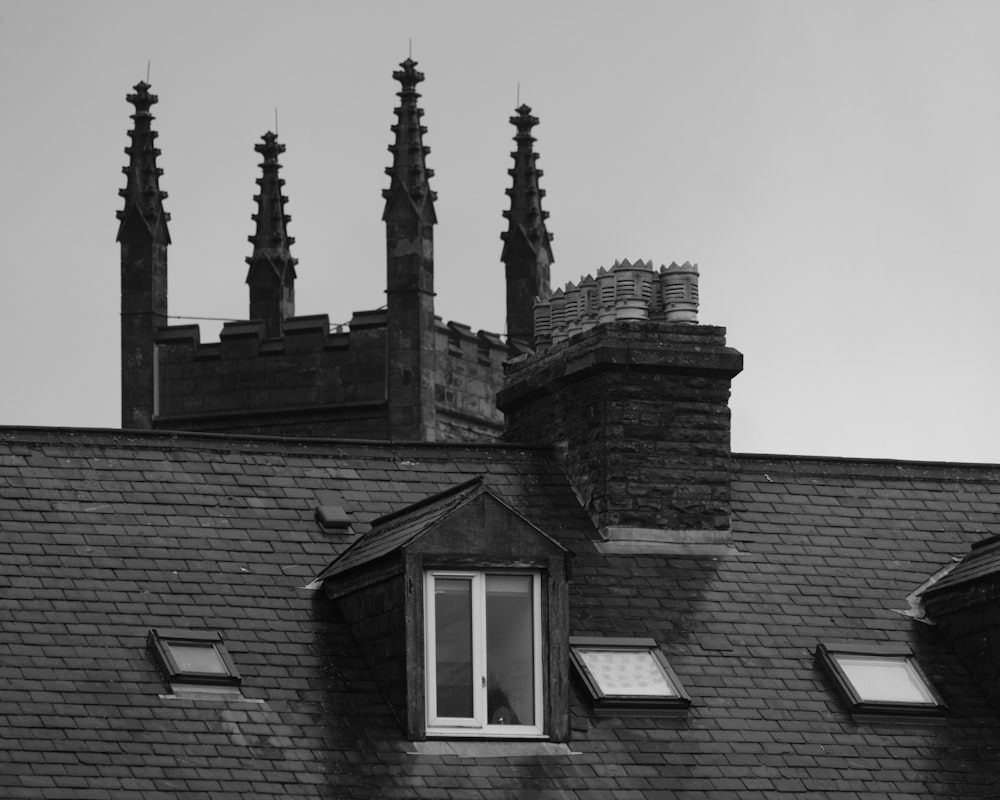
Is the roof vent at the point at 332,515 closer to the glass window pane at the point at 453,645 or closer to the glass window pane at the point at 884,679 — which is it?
the glass window pane at the point at 453,645

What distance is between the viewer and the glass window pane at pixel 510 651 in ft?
87.8

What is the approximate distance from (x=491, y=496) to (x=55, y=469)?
154 inches

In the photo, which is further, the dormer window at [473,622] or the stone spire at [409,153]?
the stone spire at [409,153]

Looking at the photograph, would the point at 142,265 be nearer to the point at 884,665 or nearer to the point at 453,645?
→ the point at 884,665

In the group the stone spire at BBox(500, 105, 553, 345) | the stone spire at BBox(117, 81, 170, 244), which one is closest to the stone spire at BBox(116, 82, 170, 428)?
the stone spire at BBox(117, 81, 170, 244)

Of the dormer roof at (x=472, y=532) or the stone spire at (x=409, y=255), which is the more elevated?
the stone spire at (x=409, y=255)

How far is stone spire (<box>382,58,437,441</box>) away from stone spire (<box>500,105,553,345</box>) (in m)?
3.64

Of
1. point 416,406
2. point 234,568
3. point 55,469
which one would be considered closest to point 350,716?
point 234,568

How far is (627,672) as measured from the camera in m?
27.7

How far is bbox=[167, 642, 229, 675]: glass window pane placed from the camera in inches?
1035

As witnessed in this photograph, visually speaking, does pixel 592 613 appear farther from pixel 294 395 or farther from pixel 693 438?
pixel 294 395

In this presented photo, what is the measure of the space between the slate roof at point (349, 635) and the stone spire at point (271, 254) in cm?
3383

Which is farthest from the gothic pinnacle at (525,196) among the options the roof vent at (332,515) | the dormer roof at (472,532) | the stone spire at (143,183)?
the dormer roof at (472,532)

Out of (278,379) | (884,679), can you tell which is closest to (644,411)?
(884,679)
